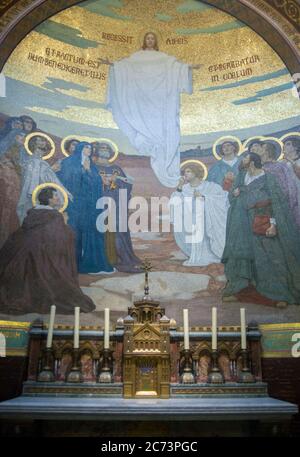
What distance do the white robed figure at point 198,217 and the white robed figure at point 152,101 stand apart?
0.97 ft

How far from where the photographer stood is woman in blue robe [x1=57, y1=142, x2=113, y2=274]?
8.41m

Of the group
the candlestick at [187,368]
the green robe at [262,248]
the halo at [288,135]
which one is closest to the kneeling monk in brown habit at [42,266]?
the candlestick at [187,368]

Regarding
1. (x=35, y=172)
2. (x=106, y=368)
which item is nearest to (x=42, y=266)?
(x=35, y=172)

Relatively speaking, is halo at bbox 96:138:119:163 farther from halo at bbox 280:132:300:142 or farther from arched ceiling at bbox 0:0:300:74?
halo at bbox 280:132:300:142

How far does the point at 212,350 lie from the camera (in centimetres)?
738

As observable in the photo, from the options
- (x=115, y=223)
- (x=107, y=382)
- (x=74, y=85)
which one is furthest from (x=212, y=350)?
(x=74, y=85)

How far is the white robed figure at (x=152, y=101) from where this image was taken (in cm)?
908

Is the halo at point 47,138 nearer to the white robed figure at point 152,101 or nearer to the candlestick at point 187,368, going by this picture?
the white robed figure at point 152,101

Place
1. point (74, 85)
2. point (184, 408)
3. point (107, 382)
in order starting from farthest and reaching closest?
1. point (74, 85)
2. point (107, 382)
3. point (184, 408)

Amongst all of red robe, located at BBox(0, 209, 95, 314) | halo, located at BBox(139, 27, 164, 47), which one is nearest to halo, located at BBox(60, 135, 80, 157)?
red robe, located at BBox(0, 209, 95, 314)

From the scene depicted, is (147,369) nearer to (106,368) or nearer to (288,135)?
(106,368)

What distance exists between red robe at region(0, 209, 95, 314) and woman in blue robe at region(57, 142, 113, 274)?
171mm

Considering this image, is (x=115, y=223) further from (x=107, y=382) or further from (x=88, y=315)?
(x=107, y=382)
